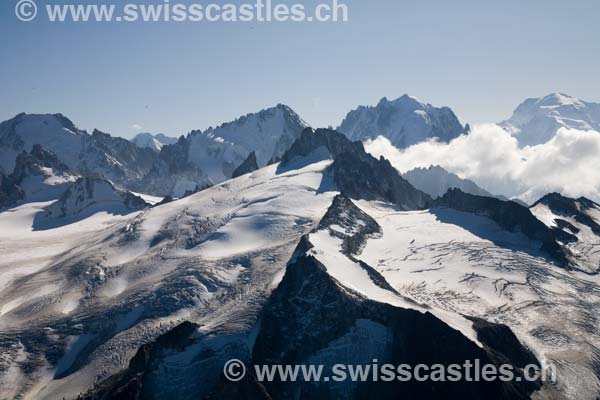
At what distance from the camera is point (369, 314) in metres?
111

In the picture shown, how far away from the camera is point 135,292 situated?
15000 cm

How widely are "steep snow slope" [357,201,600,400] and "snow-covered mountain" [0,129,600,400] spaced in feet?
1.40

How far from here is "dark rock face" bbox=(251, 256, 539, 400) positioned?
98688 millimetres

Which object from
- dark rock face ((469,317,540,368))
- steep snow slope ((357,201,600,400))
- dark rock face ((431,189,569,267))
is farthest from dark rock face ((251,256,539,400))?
dark rock face ((431,189,569,267))

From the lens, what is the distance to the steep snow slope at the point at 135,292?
415ft

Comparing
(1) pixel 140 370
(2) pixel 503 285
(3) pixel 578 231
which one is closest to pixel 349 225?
(2) pixel 503 285

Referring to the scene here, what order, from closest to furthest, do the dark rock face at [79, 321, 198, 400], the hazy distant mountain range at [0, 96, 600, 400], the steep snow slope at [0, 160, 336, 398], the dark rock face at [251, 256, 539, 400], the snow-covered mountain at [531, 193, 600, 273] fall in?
the dark rock face at [251, 256, 539, 400] < the dark rock face at [79, 321, 198, 400] < the hazy distant mountain range at [0, 96, 600, 400] < the steep snow slope at [0, 160, 336, 398] < the snow-covered mountain at [531, 193, 600, 273]

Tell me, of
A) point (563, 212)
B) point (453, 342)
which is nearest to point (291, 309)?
point (453, 342)

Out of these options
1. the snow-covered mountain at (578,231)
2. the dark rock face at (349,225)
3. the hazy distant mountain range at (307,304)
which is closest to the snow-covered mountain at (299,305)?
the hazy distant mountain range at (307,304)

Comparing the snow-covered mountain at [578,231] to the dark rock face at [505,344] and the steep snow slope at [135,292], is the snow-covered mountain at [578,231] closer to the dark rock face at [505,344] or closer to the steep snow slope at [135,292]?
the dark rock face at [505,344]

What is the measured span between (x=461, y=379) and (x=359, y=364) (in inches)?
686

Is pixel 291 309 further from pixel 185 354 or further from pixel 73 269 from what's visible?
pixel 73 269

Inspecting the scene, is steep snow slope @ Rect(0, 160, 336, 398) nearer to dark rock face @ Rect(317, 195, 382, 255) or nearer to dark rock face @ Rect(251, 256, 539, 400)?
dark rock face @ Rect(251, 256, 539, 400)

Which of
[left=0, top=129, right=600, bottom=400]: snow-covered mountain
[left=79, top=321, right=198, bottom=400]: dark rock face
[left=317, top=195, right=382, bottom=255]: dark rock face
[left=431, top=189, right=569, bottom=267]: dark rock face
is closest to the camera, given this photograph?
[left=79, top=321, right=198, bottom=400]: dark rock face
